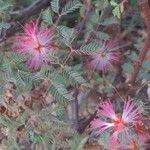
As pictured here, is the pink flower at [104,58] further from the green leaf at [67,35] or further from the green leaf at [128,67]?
the green leaf at [67,35]

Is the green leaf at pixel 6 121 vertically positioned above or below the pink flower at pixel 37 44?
below

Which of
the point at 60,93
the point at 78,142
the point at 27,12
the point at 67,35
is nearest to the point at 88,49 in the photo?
the point at 67,35

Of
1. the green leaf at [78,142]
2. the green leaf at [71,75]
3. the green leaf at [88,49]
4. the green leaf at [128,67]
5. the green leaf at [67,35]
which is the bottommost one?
the green leaf at [78,142]

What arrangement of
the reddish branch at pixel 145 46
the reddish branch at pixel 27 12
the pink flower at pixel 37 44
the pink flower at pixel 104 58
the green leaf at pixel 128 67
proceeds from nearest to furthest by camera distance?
the reddish branch at pixel 145 46
the pink flower at pixel 37 44
the pink flower at pixel 104 58
the green leaf at pixel 128 67
the reddish branch at pixel 27 12

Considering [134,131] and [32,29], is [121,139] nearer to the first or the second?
[134,131]

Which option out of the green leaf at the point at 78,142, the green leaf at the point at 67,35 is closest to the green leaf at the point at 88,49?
the green leaf at the point at 67,35

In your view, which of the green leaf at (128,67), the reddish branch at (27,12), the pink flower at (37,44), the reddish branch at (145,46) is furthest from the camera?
the reddish branch at (27,12)

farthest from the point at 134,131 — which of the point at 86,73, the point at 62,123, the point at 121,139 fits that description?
the point at 86,73

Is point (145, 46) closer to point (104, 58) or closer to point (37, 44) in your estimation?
point (104, 58)
